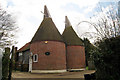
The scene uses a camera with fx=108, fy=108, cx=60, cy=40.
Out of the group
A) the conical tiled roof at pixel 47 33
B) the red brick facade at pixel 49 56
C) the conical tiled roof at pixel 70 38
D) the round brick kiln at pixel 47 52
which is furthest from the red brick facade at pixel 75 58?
the conical tiled roof at pixel 47 33

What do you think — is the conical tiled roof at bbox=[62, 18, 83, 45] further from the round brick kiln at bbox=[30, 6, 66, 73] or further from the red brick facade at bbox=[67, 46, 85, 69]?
the round brick kiln at bbox=[30, 6, 66, 73]

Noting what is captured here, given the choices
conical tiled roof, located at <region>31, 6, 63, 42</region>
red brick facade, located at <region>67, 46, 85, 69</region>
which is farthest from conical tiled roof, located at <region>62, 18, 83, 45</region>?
conical tiled roof, located at <region>31, 6, 63, 42</region>

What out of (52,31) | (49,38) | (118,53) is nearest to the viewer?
(118,53)

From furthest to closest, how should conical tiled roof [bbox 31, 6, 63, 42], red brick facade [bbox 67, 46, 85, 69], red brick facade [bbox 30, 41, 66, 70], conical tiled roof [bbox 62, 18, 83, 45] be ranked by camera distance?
1. conical tiled roof [bbox 62, 18, 83, 45]
2. red brick facade [bbox 67, 46, 85, 69]
3. conical tiled roof [bbox 31, 6, 63, 42]
4. red brick facade [bbox 30, 41, 66, 70]

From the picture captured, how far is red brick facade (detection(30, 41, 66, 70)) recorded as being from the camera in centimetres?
1761

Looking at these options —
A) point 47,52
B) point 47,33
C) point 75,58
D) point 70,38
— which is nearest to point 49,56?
point 47,52

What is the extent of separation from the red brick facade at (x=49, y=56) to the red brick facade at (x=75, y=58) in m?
2.96

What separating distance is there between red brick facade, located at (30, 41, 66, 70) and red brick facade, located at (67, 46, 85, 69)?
296cm

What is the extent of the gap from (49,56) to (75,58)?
6.23m

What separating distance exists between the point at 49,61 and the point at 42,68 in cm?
157

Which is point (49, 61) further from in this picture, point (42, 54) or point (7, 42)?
point (7, 42)

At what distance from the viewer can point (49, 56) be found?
17.9 meters

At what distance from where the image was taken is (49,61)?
696 inches

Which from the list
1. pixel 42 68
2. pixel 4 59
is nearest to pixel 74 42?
pixel 42 68
